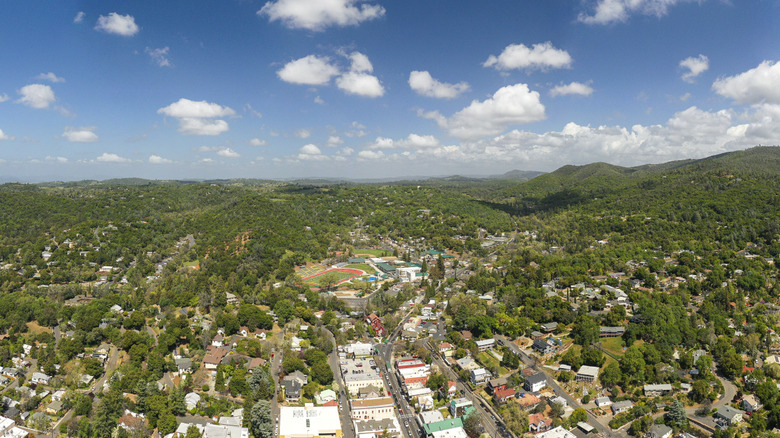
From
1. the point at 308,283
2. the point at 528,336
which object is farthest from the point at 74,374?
the point at 528,336

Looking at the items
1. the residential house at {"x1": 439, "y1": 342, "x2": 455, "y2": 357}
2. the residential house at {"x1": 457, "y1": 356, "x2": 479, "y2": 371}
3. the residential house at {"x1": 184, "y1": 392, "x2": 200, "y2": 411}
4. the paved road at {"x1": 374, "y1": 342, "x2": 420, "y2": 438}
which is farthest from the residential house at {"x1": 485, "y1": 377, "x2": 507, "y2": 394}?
the residential house at {"x1": 184, "y1": 392, "x2": 200, "y2": 411}

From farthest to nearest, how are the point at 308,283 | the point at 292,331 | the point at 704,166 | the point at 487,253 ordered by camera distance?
the point at 704,166 → the point at 487,253 → the point at 308,283 → the point at 292,331

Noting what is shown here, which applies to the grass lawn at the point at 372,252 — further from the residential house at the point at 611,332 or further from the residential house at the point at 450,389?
the residential house at the point at 450,389

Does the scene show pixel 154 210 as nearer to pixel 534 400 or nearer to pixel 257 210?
pixel 257 210

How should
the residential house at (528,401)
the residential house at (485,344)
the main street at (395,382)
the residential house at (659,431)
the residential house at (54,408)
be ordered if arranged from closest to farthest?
the residential house at (659,431)
the main street at (395,382)
the residential house at (54,408)
the residential house at (528,401)
the residential house at (485,344)

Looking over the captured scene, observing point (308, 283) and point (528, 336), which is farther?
point (308, 283)

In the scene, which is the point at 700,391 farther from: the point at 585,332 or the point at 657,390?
the point at 585,332

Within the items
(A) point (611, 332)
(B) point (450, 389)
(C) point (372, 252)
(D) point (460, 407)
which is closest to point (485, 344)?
(B) point (450, 389)

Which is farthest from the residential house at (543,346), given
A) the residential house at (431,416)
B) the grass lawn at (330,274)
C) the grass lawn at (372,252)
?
the grass lawn at (372,252)

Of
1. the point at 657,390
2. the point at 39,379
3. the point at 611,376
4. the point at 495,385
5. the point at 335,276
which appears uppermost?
the point at 335,276
